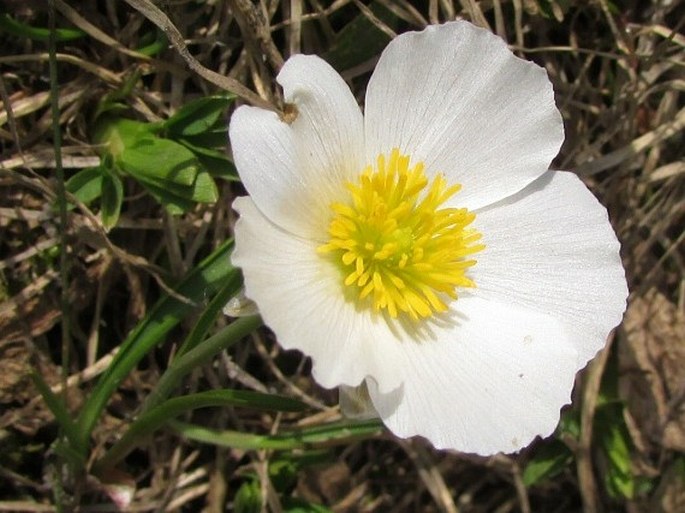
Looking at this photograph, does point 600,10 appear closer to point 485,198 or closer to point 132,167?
point 485,198

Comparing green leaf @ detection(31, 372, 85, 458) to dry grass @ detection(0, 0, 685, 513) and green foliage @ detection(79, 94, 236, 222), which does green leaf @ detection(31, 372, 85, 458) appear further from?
green foliage @ detection(79, 94, 236, 222)

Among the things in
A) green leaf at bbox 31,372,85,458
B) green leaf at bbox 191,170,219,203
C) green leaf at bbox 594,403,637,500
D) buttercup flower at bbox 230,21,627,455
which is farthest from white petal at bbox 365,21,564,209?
green leaf at bbox 594,403,637,500

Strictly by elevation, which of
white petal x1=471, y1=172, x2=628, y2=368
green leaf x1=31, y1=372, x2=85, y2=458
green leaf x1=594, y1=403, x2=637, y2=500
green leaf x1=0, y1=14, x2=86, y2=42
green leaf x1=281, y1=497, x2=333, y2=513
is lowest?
green leaf x1=594, y1=403, x2=637, y2=500

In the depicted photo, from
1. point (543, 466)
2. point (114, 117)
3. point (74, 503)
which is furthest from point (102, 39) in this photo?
point (543, 466)

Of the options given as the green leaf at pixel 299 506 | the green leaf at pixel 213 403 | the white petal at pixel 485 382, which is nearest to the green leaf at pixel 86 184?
the green leaf at pixel 213 403

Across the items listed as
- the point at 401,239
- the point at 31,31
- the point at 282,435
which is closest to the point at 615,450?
the point at 282,435
